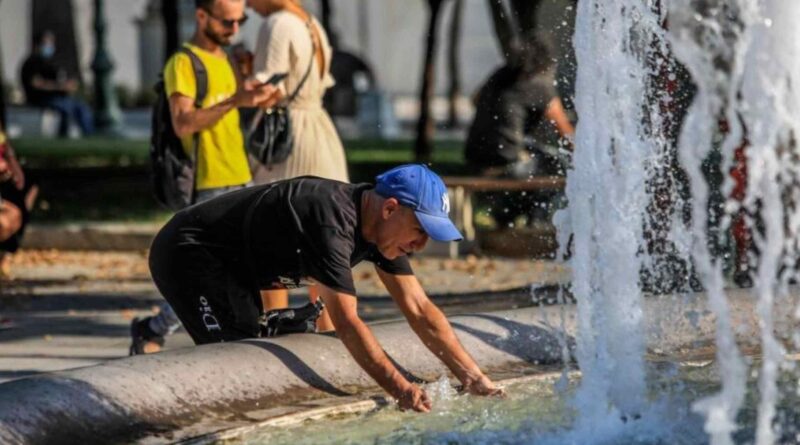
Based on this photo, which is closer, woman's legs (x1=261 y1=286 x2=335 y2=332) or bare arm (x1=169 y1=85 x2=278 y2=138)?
woman's legs (x1=261 y1=286 x2=335 y2=332)

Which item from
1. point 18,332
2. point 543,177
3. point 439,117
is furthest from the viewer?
point 439,117

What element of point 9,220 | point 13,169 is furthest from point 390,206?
point 13,169

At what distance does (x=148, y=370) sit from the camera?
5414mm

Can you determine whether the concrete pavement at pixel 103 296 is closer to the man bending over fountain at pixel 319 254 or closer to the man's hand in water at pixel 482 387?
the man bending over fountain at pixel 319 254

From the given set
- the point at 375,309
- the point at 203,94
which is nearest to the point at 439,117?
the point at 375,309

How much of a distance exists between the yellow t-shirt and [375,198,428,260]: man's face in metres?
2.18

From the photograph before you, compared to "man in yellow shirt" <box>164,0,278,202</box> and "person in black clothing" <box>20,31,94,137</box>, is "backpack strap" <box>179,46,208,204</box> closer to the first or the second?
"man in yellow shirt" <box>164,0,278,202</box>

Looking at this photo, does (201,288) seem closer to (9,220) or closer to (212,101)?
(212,101)

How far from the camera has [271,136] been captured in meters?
7.65

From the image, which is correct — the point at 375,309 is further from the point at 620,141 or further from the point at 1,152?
the point at 620,141

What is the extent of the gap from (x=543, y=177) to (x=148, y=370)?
273 inches

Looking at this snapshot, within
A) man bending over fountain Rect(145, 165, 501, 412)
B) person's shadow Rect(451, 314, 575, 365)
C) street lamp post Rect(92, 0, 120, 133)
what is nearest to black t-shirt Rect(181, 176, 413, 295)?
man bending over fountain Rect(145, 165, 501, 412)

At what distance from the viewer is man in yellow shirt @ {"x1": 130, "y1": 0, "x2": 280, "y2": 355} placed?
7.34 m

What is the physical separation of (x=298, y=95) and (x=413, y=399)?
8.90 feet
